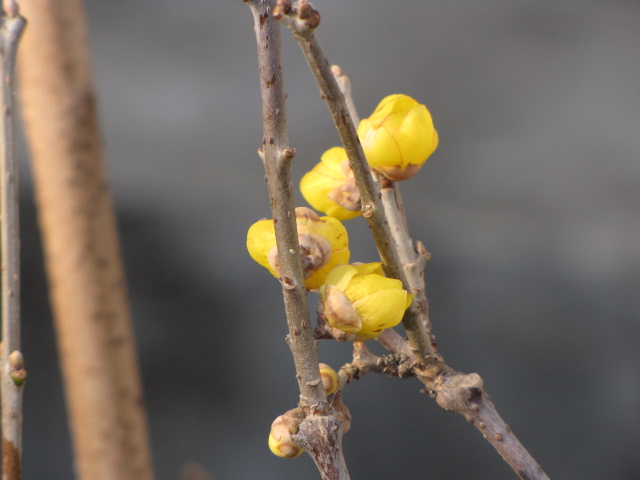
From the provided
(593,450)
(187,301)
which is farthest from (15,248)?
(593,450)

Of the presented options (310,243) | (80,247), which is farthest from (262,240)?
(80,247)

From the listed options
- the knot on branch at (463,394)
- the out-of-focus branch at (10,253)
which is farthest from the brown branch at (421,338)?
the out-of-focus branch at (10,253)

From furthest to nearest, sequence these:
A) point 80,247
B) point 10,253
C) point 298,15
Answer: point 80,247
point 10,253
point 298,15

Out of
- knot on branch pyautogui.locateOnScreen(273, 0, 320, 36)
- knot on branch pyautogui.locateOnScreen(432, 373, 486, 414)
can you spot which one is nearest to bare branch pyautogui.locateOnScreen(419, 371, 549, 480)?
knot on branch pyautogui.locateOnScreen(432, 373, 486, 414)

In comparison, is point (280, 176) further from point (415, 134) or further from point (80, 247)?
point (80, 247)

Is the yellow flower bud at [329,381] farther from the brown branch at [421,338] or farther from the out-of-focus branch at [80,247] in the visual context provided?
the out-of-focus branch at [80,247]

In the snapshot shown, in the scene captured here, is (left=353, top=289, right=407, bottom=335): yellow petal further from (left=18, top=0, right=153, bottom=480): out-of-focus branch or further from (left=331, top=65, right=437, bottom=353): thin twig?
(left=18, top=0, right=153, bottom=480): out-of-focus branch
